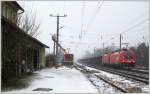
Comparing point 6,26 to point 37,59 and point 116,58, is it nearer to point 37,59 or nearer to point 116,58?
point 37,59

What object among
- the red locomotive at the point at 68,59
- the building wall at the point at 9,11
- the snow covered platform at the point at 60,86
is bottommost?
the snow covered platform at the point at 60,86

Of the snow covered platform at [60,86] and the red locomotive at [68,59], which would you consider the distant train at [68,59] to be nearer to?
the red locomotive at [68,59]

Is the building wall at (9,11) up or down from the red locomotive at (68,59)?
up

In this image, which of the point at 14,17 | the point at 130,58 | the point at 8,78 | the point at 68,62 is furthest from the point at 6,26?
the point at 68,62

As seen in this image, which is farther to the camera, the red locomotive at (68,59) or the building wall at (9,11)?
the red locomotive at (68,59)

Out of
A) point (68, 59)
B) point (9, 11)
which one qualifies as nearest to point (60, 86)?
point (9, 11)

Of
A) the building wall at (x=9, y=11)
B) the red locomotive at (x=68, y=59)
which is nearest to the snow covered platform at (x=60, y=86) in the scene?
the building wall at (x=9, y=11)

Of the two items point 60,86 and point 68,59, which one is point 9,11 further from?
point 68,59

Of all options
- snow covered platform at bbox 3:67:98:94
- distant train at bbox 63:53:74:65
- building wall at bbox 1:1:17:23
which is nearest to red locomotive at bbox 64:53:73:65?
distant train at bbox 63:53:74:65

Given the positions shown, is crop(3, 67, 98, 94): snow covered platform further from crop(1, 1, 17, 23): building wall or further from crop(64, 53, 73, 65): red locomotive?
crop(64, 53, 73, 65): red locomotive

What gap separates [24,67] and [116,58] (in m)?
25.0

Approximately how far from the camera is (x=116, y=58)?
51.5 m

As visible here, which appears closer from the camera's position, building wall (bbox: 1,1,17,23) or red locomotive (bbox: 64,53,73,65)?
building wall (bbox: 1,1,17,23)

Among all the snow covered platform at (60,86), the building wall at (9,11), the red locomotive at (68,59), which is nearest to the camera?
the snow covered platform at (60,86)
